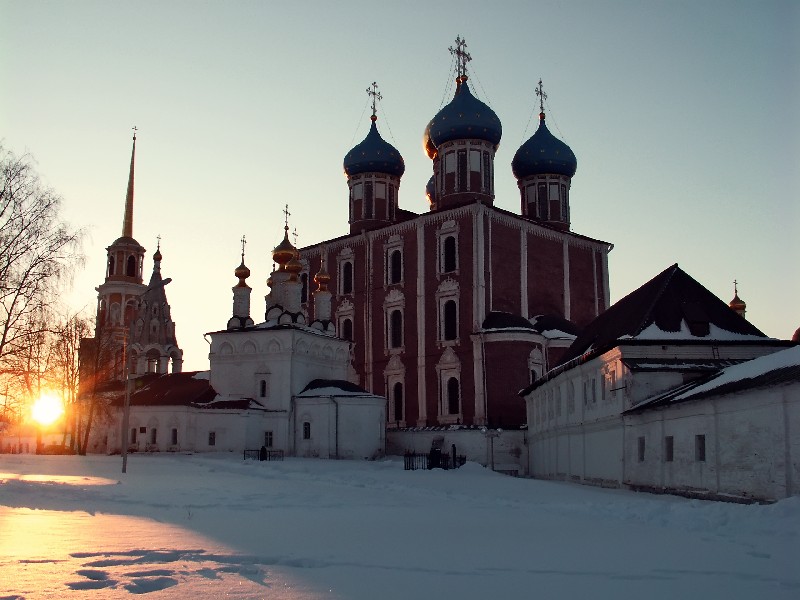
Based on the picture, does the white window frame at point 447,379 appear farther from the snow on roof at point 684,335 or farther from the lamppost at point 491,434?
the snow on roof at point 684,335

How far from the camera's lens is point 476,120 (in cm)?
4306

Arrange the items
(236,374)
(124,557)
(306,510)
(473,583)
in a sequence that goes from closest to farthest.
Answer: (473,583), (124,557), (306,510), (236,374)

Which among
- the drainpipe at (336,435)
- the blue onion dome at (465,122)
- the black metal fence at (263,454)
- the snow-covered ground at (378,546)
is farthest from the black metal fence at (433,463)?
the blue onion dome at (465,122)

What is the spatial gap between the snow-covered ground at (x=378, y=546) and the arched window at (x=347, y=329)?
27.3 m

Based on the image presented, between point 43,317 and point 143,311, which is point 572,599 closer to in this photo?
point 43,317

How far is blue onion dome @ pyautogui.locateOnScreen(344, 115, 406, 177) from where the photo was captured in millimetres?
47500

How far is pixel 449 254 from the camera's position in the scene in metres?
41.3

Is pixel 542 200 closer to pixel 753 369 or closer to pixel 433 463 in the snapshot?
pixel 433 463

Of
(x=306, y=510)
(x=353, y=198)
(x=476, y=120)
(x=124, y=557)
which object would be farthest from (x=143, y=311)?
(x=124, y=557)

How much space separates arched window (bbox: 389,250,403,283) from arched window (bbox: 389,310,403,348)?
1.69 m

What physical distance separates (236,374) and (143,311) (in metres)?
21.2

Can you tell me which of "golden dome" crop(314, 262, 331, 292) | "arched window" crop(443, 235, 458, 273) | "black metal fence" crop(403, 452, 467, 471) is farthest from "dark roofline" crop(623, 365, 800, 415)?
"golden dome" crop(314, 262, 331, 292)

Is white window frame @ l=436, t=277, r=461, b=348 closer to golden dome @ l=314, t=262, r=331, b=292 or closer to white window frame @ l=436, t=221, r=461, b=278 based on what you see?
white window frame @ l=436, t=221, r=461, b=278

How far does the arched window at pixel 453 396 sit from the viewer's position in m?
39.6
